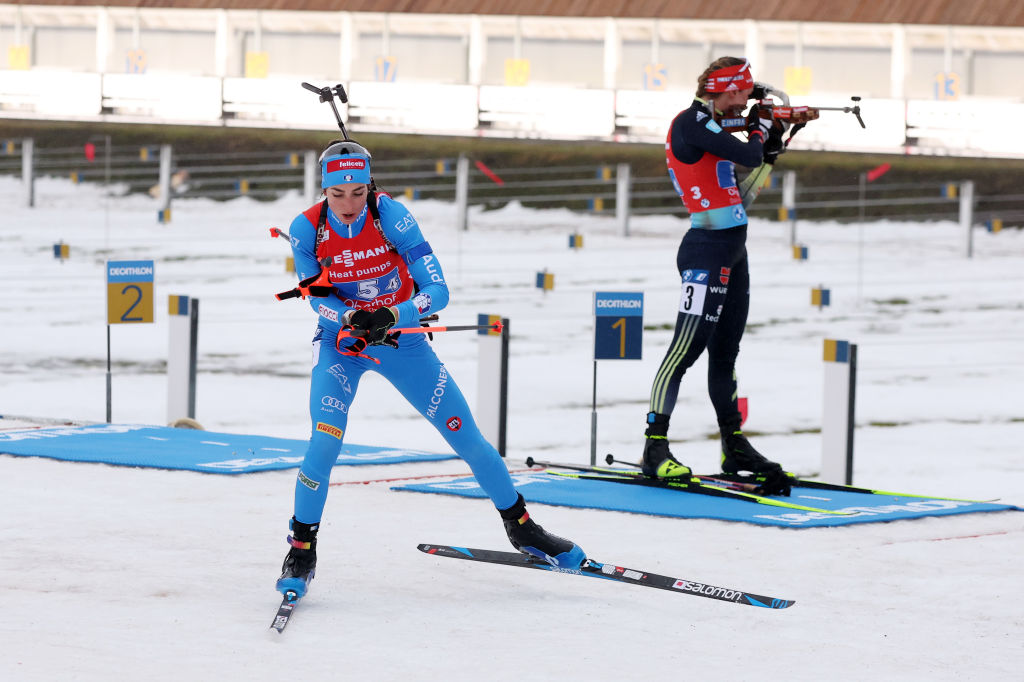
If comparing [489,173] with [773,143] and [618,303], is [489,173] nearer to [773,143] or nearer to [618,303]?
[618,303]

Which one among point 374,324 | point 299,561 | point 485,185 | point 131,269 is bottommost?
point 299,561

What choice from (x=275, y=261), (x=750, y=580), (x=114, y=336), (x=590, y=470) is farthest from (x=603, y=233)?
(x=750, y=580)

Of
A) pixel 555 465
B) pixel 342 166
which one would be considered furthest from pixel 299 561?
pixel 555 465

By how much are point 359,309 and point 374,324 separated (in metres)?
0.13

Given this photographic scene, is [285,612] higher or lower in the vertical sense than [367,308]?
lower

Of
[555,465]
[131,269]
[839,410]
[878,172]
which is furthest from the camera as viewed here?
[878,172]

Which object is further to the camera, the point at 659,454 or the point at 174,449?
the point at 174,449

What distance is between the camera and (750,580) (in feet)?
18.8

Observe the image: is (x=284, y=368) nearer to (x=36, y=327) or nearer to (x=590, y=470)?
(x=36, y=327)

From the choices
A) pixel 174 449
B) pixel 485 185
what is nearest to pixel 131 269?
pixel 174 449

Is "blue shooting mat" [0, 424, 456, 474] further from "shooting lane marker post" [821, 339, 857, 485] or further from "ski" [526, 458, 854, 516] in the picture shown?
"shooting lane marker post" [821, 339, 857, 485]

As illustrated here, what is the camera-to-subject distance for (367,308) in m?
5.57

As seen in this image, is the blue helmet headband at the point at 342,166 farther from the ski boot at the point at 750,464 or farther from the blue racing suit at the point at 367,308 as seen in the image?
the ski boot at the point at 750,464

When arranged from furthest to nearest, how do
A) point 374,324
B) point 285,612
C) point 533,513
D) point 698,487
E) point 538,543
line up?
point 698,487
point 533,513
point 538,543
point 374,324
point 285,612
